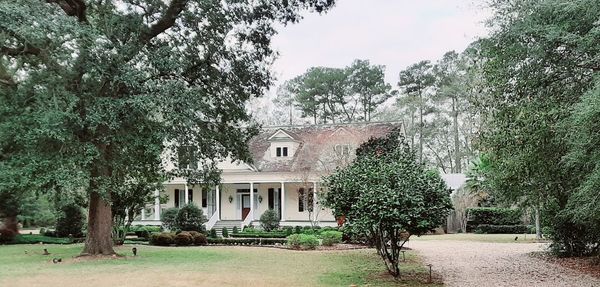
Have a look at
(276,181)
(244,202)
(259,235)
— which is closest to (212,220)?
(244,202)

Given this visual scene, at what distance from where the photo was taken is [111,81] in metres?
14.7

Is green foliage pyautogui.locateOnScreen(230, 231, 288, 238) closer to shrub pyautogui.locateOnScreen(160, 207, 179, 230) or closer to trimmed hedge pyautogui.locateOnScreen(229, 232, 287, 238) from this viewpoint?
trimmed hedge pyautogui.locateOnScreen(229, 232, 287, 238)

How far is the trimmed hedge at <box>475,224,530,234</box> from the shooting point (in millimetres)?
32125

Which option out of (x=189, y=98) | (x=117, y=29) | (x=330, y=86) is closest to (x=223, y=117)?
(x=189, y=98)

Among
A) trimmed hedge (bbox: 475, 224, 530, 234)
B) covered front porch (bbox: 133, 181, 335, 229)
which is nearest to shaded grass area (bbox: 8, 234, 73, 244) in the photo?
covered front porch (bbox: 133, 181, 335, 229)

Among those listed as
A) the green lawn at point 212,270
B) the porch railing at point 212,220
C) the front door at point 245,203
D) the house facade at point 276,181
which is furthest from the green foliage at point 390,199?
the front door at point 245,203

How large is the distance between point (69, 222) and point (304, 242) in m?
14.0

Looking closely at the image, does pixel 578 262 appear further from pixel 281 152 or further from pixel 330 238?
pixel 281 152

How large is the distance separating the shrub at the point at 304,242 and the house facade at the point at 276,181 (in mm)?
10589

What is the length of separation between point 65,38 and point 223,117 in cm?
668

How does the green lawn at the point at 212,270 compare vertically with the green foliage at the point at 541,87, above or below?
below

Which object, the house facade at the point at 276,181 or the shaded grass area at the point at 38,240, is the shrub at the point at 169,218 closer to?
the house facade at the point at 276,181

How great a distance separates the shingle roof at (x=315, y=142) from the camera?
33594 millimetres

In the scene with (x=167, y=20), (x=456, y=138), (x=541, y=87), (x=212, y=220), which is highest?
(x=167, y=20)
